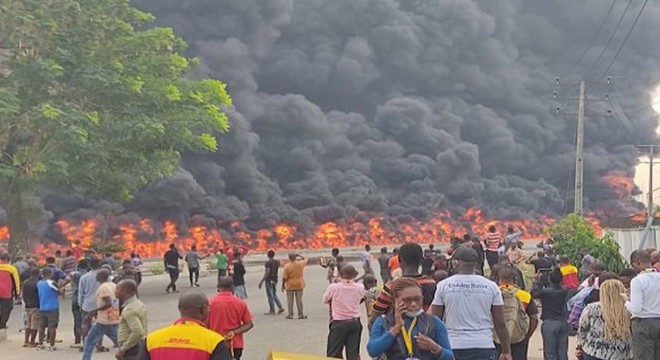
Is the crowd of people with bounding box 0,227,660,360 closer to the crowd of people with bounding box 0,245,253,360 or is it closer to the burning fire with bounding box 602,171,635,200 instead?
the crowd of people with bounding box 0,245,253,360

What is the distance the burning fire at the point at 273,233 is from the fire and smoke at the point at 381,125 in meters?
0.14

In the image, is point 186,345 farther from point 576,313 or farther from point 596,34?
point 596,34

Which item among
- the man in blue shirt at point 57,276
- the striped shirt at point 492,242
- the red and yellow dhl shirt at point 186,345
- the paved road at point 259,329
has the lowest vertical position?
the paved road at point 259,329

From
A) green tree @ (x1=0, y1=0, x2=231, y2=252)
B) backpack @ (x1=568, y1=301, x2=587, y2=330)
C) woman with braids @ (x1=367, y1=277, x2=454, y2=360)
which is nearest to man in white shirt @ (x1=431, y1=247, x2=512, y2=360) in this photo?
woman with braids @ (x1=367, y1=277, x2=454, y2=360)

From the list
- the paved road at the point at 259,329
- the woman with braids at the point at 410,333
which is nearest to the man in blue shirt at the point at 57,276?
the paved road at the point at 259,329

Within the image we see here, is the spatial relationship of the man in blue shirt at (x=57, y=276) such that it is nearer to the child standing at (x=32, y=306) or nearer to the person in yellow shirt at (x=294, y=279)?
the child standing at (x=32, y=306)

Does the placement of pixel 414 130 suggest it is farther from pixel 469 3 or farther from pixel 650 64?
pixel 650 64

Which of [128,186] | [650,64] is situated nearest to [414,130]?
[650,64]

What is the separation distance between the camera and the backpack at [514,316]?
6723mm

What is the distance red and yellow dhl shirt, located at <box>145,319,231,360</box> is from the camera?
423 cm

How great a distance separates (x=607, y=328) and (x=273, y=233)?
4152 cm

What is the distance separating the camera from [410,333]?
4.17 m

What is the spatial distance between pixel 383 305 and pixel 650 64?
68560 millimetres

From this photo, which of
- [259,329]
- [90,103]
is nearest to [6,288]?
[259,329]
